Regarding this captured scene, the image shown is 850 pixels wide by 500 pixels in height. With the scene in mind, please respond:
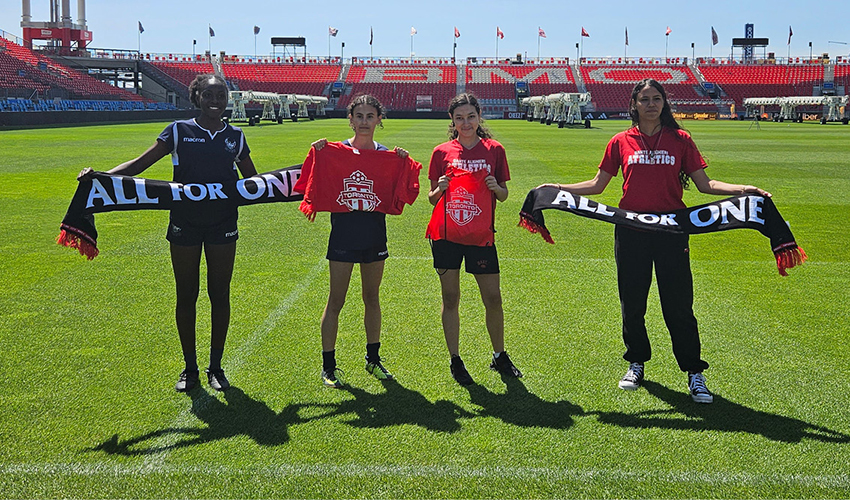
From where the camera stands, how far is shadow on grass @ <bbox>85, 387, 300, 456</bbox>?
12.4 ft

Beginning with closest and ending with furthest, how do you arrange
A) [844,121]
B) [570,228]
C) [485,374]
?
[485,374] < [570,228] < [844,121]

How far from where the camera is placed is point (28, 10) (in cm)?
7125

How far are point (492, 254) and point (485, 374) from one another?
0.85m

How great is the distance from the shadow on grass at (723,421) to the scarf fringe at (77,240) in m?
3.29

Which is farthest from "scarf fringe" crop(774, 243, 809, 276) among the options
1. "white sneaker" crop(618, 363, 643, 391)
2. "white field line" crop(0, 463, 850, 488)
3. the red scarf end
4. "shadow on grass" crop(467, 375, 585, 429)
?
"shadow on grass" crop(467, 375, 585, 429)

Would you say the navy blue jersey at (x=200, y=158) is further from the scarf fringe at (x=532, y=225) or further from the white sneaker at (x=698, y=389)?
the white sneaker at (x=698, y=389)

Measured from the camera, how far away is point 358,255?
4.56 metres

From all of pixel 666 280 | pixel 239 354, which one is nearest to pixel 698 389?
pixel 666 280

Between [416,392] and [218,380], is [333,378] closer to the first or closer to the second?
[416,392]

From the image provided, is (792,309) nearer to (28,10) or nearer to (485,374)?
(485,374)

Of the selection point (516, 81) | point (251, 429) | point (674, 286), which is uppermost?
point (516, 81)

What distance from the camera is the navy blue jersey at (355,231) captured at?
4.55 meters

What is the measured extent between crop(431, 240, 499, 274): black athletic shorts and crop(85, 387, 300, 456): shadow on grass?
50.5 inches

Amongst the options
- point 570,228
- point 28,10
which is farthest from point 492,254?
point 28,10
